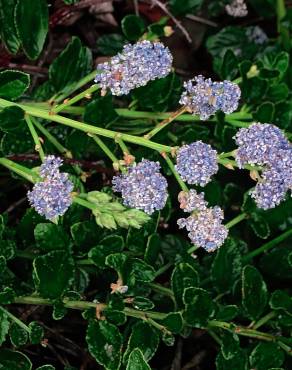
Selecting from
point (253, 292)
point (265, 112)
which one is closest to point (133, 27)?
point (265, 112)

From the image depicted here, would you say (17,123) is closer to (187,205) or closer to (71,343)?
(187,205)

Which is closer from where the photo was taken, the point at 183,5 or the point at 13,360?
the point at 13,360

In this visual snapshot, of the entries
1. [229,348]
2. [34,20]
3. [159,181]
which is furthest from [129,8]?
[229,348]

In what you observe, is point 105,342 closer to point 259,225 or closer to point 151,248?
point 151,248

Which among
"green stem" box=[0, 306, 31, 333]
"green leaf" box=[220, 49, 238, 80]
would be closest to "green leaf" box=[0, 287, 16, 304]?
"green stem" box=[0, 306, 31, 333]

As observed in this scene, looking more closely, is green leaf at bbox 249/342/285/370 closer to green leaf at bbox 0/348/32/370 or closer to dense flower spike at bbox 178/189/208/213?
dense flower spike at bbox 178/189/208/213
